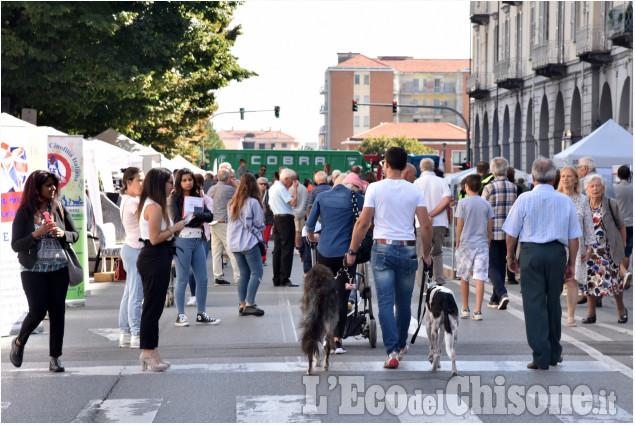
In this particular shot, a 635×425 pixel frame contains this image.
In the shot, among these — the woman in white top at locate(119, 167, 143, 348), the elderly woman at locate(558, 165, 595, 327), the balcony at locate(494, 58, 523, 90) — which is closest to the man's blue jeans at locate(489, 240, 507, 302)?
the elderly woman at locate(558, 165, 595, 327)

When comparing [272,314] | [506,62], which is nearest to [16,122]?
[272,314]

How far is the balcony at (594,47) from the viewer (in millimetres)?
37531

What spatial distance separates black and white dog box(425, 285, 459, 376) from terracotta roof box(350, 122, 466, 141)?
136 metres

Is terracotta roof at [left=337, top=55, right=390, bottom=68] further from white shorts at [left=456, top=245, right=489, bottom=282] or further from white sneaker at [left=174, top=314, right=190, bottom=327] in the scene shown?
white sneaker at [left=174, top=314, right=190, bottom=327]

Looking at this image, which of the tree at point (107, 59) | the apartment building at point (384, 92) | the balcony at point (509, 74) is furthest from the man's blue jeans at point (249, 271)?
the apartment building at point (384, 92)

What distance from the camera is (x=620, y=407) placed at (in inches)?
292

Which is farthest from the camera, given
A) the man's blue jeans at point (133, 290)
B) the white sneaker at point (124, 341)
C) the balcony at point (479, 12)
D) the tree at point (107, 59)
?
the balcony at point (479, 12)

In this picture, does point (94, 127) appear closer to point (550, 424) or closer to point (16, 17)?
point (16, 17)

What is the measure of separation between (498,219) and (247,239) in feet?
11.5

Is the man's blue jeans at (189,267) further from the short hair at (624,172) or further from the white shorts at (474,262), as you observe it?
the short hair at (624,172)

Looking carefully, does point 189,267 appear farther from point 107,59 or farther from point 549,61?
point 549,61

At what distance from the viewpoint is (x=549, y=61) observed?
4409 cm

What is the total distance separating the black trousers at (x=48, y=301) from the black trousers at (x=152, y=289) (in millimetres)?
716

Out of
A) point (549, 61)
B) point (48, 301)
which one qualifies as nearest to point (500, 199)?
point (48, 301)
